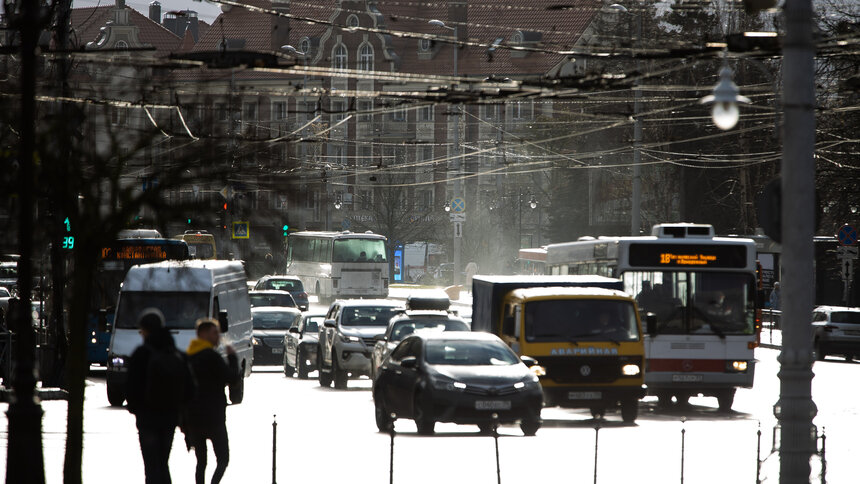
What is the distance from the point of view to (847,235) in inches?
1448

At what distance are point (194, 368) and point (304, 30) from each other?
297 ft

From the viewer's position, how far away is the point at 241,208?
13125mm

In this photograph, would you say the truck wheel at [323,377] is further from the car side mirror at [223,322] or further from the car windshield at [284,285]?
the car windshield at [284,285]

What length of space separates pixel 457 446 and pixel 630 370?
14.1 ft

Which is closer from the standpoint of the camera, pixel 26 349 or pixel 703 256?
pixel 26 349

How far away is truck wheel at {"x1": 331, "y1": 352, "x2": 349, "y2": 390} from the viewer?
1072 inches

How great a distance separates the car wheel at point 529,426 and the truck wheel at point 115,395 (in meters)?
8.39

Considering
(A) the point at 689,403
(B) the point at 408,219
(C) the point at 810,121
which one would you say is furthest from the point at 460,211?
(C) the point at 810,121

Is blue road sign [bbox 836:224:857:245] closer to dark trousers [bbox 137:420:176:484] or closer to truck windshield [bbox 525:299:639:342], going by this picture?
truck windshield [bbox 525:299:639:342]

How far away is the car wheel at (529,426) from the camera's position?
1764 centimetres

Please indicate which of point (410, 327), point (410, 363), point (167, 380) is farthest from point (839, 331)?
point (167, 380)

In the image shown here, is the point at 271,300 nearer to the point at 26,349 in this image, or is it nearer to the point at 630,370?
the point at 630,370

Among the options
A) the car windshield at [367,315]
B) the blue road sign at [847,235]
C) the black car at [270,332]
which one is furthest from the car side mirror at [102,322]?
the blue road sign at [847,235]

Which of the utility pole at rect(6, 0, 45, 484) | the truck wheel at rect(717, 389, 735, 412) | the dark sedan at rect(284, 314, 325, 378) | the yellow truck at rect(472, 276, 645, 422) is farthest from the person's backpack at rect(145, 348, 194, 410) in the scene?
the dark sedan at rect(284, 314, 325, 378)
